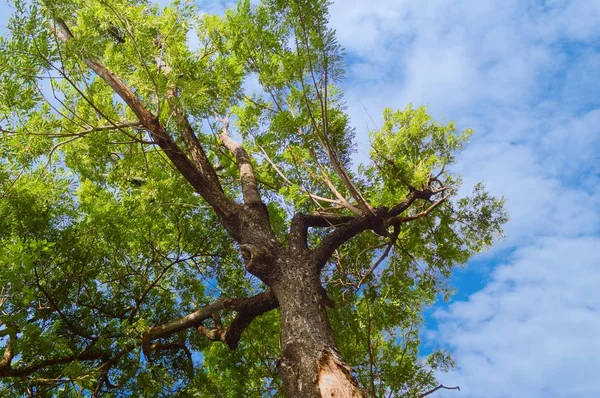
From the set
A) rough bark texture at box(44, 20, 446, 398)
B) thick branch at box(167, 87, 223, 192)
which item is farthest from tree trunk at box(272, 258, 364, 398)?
thick branch at box(167, 87, 223, 192)

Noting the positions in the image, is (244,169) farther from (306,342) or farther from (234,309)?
(306,342)

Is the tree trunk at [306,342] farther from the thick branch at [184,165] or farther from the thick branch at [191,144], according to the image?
the thick branch at [191,144]

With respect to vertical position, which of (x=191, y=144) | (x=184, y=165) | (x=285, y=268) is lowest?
(x=285, y=268)

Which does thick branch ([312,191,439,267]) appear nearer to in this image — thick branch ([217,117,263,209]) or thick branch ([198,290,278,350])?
thick branch ([198,290,278,350])

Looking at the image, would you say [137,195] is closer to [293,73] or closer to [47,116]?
[47,116]

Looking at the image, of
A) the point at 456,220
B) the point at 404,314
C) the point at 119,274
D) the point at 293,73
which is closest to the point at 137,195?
the point at 119,274

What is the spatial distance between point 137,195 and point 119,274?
4.26ft

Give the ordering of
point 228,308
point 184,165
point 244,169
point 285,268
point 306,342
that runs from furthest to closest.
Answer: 1. point 244,169
2. point 184,165
3. point 228,308
4. point 285,268
5. point 306,342

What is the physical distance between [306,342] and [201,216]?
3.67m

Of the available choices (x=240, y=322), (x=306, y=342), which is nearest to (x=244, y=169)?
(x=240, y=322)

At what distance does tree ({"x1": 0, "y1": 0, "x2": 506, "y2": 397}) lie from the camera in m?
4.20

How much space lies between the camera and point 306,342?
343 cm

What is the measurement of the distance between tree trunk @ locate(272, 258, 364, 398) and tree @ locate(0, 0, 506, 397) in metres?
0.02

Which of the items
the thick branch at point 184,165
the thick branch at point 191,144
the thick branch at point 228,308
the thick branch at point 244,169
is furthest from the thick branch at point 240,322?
the thick branch at point 191,144
